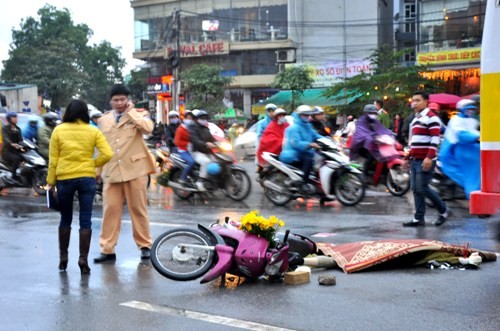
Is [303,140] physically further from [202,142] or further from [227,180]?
[202,142]

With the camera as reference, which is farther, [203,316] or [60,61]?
[60,61]

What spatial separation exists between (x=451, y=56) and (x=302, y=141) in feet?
80.0

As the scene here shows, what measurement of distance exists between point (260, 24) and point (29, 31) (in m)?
38.2

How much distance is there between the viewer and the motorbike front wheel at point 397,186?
13656 millimetres

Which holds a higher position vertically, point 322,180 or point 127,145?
point 127,145

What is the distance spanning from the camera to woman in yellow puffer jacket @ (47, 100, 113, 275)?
23.4 feet

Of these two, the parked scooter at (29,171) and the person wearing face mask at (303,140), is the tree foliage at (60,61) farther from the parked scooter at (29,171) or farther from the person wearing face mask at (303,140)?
the person wearing face mask at (303,140)

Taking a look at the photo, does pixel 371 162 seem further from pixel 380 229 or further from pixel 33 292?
pixel 33 292

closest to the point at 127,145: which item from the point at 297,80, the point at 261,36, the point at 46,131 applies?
the point at 46,131

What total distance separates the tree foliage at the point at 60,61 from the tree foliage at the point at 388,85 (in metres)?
35.4

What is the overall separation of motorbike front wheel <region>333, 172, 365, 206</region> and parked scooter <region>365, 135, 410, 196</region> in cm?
123

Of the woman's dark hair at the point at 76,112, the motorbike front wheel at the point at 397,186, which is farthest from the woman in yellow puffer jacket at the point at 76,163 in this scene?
the motorbike front wheel at the point at 397,186

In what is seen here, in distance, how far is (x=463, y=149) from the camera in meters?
11.7

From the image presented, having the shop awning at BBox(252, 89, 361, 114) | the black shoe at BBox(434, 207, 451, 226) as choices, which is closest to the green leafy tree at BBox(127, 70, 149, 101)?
the shop awning at BBox(252, 89, 361, 114)
